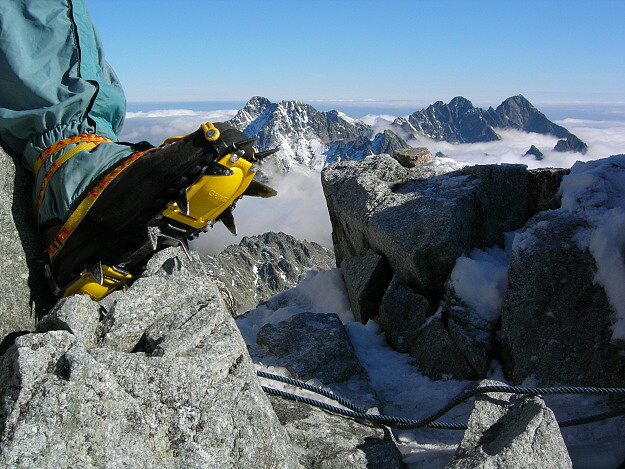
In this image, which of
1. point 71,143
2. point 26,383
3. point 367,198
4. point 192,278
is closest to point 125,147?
point 71,143

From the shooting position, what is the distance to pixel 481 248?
8.11 metres

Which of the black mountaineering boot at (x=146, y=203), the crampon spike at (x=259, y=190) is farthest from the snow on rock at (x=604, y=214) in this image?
the black mountaineering boot at (x=146, y=203)

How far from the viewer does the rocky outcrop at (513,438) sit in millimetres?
3908

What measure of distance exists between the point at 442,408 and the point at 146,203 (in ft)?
12.0

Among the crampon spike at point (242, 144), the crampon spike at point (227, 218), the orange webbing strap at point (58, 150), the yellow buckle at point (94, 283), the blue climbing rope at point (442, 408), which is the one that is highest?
the crampon spike at point (242, 144)

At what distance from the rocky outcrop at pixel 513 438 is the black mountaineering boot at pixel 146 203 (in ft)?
10.9

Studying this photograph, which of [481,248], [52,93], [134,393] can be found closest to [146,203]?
[52,93]

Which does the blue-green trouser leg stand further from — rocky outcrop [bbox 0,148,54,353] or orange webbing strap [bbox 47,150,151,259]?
rocky outcrop [bbox 0,148,54,353]

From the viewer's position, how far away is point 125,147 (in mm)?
6141

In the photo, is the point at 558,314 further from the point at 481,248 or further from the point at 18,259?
the point at 18,259

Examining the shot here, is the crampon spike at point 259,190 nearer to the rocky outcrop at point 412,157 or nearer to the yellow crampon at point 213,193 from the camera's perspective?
the yellow crampon at point 213,193

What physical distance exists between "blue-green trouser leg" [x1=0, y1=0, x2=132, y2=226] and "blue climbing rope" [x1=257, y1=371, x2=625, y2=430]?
2.91 m

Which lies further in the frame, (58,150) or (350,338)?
(350,338)

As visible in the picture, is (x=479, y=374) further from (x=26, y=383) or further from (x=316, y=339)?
(x=26, y=383)
